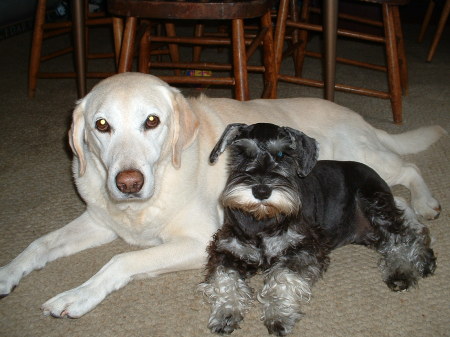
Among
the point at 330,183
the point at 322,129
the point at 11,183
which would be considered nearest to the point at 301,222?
the point at 330,183

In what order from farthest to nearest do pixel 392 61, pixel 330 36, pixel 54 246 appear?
pixel 392 61 < pixel 330 36 < pixel 54 246

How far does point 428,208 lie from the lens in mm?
2598

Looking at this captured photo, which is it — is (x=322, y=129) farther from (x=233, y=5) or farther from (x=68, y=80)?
(x=68, y=80)

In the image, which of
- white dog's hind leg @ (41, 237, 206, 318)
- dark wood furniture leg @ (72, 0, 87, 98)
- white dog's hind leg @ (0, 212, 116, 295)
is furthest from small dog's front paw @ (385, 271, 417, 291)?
dark wood furniture leg @ (72, 0, 87, 98)

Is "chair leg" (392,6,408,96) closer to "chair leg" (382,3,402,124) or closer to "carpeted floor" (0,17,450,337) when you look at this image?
"chair leg" (382,3,402,124)

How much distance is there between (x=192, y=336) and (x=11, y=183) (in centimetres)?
184

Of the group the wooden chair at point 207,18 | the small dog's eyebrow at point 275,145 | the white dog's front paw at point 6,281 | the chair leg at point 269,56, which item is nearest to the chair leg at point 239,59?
the wooden chair at point 207,18

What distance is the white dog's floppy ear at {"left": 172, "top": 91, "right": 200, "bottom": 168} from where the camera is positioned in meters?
2.22

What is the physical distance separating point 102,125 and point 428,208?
72.6 inches

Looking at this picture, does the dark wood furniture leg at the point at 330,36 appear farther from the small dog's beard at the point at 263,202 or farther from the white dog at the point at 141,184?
the small dog's beard at the point at 263,202

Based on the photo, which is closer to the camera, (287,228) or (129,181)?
(129,181)

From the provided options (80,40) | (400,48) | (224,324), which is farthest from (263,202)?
(400,48)

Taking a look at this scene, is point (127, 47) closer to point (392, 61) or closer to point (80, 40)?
point (80, 40)

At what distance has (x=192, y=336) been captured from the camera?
1.84 meters
